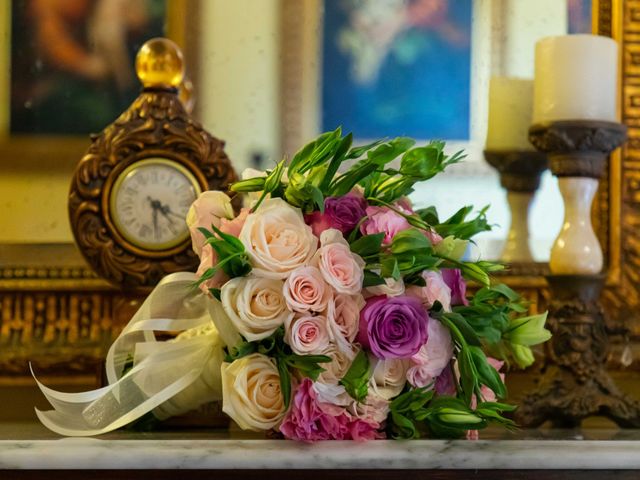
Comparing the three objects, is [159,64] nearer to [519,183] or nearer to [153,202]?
[153,202]

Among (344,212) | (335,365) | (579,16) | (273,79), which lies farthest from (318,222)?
(579,16)

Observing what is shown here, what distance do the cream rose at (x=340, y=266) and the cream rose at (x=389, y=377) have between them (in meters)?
0.07

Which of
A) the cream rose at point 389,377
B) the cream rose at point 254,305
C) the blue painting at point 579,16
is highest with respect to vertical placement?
the blue painting at point 579,16

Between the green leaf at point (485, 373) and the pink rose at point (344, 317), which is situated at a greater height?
the pink rose at point (344, 317)

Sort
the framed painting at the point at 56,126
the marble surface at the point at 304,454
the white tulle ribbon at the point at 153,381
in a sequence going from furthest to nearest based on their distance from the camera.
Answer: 1. the framed painting at the point at 56,126
2. the white tulle ribbon at the point at 153,381
3. the marble surface at the point at 304,454

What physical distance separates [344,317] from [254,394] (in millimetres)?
99

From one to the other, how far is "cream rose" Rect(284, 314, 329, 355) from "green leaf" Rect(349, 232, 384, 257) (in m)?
0.07

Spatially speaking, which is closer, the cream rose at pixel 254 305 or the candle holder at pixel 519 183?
the cream rose at pixel 254 305

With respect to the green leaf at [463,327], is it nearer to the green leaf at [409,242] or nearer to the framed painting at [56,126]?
the green leaf at [409,242]

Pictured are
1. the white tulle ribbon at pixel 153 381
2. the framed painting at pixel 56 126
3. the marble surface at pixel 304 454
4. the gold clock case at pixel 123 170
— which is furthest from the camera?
the framed painting at pixel 56 126

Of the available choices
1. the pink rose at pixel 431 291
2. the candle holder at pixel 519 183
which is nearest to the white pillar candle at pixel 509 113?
the candle holder at pixel 519 183

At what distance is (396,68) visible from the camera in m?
1.39

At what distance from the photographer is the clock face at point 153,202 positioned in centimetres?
122

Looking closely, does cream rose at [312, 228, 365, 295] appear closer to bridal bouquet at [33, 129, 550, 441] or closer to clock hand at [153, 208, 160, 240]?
bridal bouquet at [33, 129, 550, 441]
